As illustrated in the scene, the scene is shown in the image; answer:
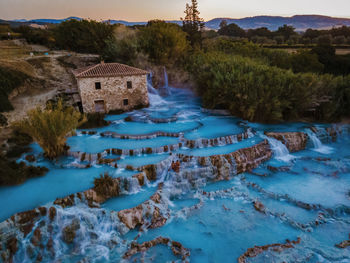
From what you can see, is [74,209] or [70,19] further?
[70,19]

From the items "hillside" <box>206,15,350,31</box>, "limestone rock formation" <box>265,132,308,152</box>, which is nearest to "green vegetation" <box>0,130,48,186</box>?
"limestone rock formation" <box>265,132,308,152</box>

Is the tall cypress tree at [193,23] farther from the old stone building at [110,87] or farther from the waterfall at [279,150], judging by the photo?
the waterfall at [279,150]

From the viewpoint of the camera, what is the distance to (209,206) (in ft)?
34.1

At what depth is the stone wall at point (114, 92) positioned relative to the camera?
18188mm

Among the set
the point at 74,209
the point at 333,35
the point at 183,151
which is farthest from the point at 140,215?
the point at 333,35

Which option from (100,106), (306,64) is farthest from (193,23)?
(100,106)

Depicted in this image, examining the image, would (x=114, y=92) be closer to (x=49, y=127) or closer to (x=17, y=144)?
(x=17, y=144)

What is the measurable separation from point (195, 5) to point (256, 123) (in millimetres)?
25337

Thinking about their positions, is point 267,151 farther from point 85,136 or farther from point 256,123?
point 85,136

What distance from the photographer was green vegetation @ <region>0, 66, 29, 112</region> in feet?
52.6

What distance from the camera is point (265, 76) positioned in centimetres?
1834

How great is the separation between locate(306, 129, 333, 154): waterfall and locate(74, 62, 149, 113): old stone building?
12639mm

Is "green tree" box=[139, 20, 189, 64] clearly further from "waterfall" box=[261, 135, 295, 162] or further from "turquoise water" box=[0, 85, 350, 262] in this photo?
"waterfall" box=[261, 135, 295, 162]

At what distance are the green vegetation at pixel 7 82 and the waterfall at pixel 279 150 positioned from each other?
16.7 m
